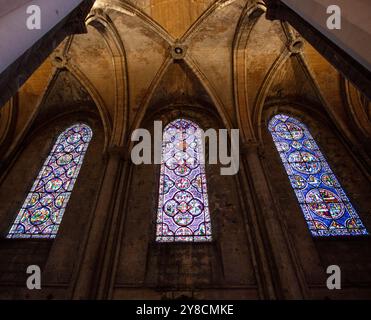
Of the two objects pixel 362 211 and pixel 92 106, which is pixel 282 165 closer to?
pixel 362 211

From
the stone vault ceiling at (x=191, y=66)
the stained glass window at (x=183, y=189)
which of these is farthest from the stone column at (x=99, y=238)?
the stone vault ceiling at (x=191, y=66)

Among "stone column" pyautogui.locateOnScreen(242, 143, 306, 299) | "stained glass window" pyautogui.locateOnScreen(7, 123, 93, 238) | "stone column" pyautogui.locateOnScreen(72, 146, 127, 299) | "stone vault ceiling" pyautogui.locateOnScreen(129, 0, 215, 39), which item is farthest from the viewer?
"stone vault ceiling" pyautogui.locateOnScreen(129, 0, 215, 39)

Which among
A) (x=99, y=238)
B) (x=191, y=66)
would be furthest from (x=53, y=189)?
(x=191, y=66)

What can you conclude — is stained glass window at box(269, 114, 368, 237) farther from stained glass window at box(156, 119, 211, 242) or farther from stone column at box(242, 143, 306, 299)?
stained glass window at box(156, 119, 211, 242)

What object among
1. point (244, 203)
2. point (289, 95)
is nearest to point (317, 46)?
point (244, 203)

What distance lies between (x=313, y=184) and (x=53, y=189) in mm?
7111

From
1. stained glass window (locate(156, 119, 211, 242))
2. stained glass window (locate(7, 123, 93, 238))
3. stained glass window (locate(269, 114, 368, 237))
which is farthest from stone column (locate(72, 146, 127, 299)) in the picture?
stained glass window (locate(269, 114, 368, 237))

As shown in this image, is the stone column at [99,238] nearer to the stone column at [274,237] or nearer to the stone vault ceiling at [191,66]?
the stone vault ceiling at [191,66]

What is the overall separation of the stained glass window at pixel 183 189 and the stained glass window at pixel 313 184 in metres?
2.47

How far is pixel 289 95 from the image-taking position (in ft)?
33.7

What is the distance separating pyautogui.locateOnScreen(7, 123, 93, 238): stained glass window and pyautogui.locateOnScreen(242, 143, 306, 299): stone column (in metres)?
4.88

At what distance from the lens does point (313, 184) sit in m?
7.72

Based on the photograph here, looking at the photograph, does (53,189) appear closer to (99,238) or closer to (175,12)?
(99,238)

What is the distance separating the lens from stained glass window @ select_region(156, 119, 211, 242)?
6828 mm
